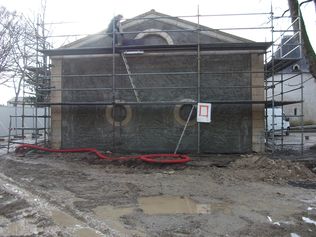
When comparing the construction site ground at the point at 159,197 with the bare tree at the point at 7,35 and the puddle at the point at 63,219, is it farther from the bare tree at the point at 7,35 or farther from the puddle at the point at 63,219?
the bare tree at the point at 7,35

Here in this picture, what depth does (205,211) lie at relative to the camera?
7.16 m

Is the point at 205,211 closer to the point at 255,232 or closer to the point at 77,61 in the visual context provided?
the point at 255,232

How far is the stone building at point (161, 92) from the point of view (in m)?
14.2

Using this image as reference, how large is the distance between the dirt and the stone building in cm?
182

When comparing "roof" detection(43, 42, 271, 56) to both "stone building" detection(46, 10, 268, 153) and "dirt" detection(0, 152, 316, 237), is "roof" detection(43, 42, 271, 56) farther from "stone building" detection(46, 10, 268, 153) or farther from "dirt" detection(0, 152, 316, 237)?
Answer: "dirt" detection(0, 152, 316, 237)

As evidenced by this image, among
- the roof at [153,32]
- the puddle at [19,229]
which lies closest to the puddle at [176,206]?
the puddle at [19,229]

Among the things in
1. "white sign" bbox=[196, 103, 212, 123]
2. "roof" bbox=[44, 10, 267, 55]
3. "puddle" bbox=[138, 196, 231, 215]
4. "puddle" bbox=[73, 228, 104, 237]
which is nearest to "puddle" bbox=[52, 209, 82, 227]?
"puddle" bbox=[73, 228, 104, 237]

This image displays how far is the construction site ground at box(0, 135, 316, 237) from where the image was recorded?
6102 mm

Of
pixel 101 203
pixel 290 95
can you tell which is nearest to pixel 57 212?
pixel 101 203

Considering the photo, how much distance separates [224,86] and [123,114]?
405cm

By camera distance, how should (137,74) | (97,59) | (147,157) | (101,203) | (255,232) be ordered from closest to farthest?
(255,232)
(101,203)
(147,157)
(137,74)
(97,59)

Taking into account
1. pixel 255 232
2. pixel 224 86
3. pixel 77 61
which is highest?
pixel 77 61

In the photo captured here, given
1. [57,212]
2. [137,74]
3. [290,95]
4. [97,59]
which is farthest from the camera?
[290,95]

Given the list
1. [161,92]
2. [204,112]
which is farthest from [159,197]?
[161,92]
